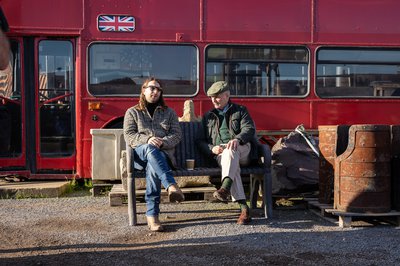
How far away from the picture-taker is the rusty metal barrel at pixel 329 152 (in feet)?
17.1

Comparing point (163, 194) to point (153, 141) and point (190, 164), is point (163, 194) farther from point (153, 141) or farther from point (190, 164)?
point (153, 141)

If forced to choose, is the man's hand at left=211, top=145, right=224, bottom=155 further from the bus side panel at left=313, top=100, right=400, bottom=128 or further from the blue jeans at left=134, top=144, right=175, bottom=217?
the bus side panel at left=313, top=100, right=400, bottom=128

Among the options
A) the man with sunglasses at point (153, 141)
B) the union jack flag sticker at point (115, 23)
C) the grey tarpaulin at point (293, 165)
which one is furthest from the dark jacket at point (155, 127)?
the union jack flag sticker at point (115, 23)

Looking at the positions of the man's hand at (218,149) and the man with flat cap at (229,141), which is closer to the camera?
the man with flat cap at (229,141)

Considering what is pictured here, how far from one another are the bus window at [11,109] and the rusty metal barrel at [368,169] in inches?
193

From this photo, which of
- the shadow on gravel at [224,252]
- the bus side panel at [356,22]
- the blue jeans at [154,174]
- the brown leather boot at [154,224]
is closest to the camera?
the shadow on gravel at [224,252]

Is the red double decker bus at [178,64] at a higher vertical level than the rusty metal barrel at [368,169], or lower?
higher

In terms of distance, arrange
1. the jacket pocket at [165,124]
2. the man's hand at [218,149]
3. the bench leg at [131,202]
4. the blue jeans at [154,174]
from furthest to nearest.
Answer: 1. the jacket pocket at [165,124]
2. the man's hand at [218,149]
3. the bench leg at [131,202]
4. the blue jeans at [154,174]

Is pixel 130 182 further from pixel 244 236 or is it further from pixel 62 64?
pixel 62 64

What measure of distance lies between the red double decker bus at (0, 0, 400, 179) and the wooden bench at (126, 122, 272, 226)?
175cm

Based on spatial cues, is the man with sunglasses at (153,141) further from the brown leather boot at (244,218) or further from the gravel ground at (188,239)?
the brown leather boot at (244,218)

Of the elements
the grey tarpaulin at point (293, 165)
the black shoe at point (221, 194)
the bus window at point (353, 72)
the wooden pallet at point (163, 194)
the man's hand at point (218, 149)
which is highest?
the bus window at point (353, 72)

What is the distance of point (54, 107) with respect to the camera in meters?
7.34

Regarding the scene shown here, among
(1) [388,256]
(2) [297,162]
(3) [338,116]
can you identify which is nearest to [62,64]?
(2) [297,162]
